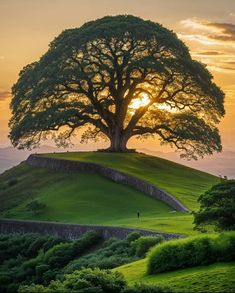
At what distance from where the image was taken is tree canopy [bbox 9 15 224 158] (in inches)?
3302

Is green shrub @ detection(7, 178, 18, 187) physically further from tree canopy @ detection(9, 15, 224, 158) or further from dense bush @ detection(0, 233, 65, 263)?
dense bush @ detection(0, 233, 65, 263)

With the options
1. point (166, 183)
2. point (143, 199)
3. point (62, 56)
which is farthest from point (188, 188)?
point (62, 56)

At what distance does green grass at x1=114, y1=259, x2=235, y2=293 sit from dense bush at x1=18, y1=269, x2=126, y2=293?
187 centimetres

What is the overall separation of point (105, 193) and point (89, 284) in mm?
45237

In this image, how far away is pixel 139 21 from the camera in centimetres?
8625

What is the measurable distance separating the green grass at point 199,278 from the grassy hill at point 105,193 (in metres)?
15.6

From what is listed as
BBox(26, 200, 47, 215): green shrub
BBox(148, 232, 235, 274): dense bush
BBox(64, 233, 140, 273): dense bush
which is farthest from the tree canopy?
BBox(148, 232, 235, 274): dense bush

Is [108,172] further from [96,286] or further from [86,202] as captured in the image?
[96,286]

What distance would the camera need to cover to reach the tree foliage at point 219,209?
30016 mm

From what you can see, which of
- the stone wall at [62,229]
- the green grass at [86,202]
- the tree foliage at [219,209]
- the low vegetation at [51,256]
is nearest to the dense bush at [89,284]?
the tree foliage at [219,209]

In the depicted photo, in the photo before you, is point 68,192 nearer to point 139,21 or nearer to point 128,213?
point 128,213

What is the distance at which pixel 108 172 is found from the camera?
72.9 meters

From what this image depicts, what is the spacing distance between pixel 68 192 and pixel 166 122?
81.6 feet


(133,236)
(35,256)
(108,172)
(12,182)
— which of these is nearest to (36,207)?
(35,256)
